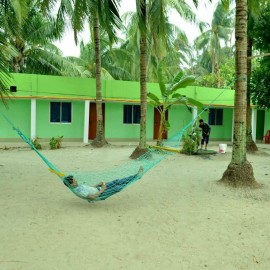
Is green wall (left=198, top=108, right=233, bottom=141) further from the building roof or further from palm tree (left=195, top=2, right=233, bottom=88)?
palm tree (left=195, top=2, right=233, bottom=88)

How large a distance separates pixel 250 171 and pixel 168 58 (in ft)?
51.2

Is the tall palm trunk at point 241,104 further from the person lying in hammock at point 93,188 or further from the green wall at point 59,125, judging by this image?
the green wall at point 59,125

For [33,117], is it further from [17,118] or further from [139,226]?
[139,226]

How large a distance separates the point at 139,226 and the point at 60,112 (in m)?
10.9

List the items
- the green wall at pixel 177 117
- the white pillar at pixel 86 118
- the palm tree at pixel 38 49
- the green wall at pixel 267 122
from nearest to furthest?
the white pillar at pixel 86 118 → the palm tree at pixel 38 49 → the green wall at pixel 177 117 → the green wall at pixel 267 122

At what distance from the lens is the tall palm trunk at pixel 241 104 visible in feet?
19.6

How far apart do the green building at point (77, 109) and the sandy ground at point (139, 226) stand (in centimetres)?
668

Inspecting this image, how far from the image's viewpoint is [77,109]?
47.7ft

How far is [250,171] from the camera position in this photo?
19.9 ft

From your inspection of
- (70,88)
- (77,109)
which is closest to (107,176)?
(70,88)

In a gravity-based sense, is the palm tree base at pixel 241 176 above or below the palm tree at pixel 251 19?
below

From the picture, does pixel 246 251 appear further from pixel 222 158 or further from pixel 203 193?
pixel 222 158

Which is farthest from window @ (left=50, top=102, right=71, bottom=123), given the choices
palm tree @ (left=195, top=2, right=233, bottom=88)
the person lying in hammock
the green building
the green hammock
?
palm tree @ (left=195, top=2, right=233, bottom=88)

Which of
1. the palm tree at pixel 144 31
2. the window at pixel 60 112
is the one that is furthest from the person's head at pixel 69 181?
the window at pixel 60 112
